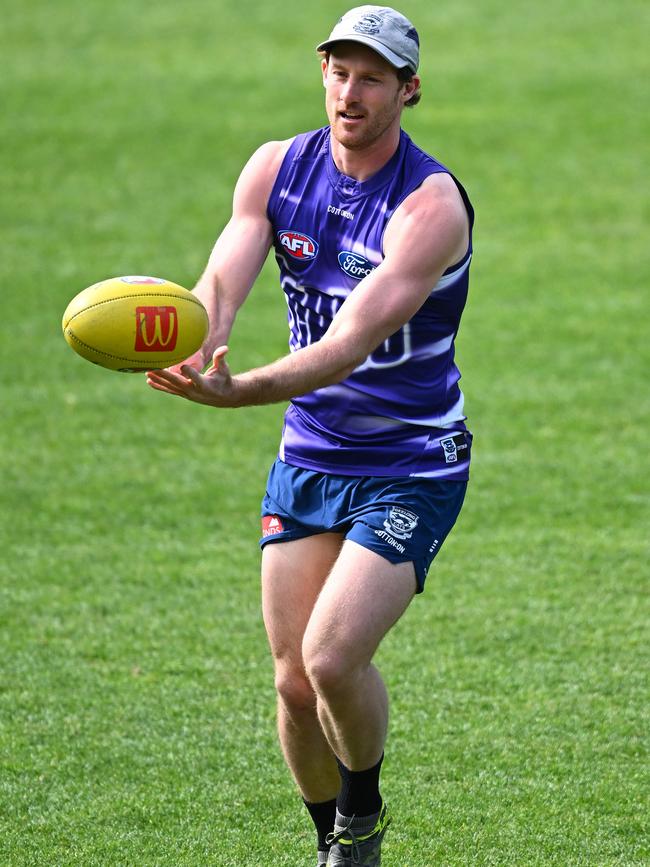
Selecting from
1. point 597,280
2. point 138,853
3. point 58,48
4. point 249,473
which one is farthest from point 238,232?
point 58,48

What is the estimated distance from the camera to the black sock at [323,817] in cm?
461

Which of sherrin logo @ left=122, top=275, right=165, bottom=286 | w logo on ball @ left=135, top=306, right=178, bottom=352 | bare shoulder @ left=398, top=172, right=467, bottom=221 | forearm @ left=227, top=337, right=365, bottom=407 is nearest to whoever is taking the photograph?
forearm @ left=227, top=337, right=365, bottom=407

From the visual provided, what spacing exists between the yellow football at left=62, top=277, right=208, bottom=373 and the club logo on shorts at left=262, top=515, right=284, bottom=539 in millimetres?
760

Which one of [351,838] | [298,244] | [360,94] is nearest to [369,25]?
[360,94]

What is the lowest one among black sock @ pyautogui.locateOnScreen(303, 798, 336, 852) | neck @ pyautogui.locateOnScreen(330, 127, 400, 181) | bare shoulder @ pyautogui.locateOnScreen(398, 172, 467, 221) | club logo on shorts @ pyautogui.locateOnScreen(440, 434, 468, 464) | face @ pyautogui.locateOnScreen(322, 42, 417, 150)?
black sock @ pyautogui.locateOnScreen(303, 798, 336, 852)

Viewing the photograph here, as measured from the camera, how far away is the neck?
14.4 feet

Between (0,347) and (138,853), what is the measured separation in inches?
253

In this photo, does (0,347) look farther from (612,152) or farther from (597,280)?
(612,152)

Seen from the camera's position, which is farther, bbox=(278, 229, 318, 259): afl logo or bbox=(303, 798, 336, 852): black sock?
bbox=(303, 798, 336, 852): black sock

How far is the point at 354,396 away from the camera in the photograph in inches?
177

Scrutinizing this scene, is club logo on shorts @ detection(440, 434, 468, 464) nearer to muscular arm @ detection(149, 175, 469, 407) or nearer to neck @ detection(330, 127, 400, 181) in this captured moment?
muscular arm @ detection(149, 175, 469, 407)

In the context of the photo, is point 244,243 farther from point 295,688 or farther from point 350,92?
point 295,688

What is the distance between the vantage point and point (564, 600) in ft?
22.1

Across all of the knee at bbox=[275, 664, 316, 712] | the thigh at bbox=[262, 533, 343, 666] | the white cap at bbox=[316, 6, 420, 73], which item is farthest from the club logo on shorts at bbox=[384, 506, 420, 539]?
the white cap at bbox=[316, 6, 420, 73]
